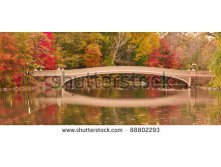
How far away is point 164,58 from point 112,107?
151 cm

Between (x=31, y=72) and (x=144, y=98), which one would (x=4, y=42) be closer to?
(x=31, y=72)

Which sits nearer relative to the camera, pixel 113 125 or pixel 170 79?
pixel 113 125

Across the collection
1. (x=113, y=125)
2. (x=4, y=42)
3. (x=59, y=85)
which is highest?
(x=4, y=42)

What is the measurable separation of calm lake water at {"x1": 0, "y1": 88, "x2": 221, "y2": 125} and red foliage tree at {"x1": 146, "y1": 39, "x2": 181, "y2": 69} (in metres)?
0.59

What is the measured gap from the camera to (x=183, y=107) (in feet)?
35.4

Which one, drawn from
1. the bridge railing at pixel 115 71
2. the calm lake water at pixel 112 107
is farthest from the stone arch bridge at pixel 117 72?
the calm lake water at pixel 112 107

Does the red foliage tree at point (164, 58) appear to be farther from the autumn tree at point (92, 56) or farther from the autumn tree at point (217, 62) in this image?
the autumn tree at point (92, 56)

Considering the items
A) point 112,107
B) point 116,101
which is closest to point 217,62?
point 116,101

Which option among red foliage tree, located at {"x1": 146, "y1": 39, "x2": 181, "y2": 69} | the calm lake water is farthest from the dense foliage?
the calm lake water

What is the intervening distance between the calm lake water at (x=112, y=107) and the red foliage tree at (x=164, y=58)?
585 mm

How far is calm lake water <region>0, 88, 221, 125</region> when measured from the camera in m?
9.86

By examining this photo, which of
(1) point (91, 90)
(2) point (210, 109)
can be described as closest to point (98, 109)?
(1) point (91, 90)

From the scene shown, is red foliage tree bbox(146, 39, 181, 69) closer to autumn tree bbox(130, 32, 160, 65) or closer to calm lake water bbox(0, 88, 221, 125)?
autumn tree bbox(130, 32, 160, 65)
